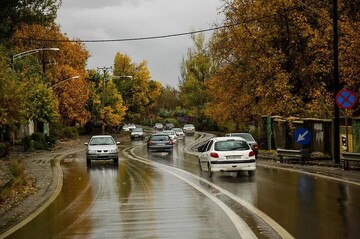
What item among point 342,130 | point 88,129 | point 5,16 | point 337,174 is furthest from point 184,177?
point 88,129

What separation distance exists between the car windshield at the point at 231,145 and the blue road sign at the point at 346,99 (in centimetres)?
451

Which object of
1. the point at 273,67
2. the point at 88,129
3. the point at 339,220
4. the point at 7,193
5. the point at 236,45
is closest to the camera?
the point at 339,220

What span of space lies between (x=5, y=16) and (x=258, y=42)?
21.5 metres

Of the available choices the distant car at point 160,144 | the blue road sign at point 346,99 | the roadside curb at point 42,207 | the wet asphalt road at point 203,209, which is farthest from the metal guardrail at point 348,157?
the distant car at point 160,144

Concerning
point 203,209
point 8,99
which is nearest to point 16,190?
point 8,99

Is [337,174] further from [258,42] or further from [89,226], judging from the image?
[258,42]

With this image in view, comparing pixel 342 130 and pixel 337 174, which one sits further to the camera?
pixel 342 130

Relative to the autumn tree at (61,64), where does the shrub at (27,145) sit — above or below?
below

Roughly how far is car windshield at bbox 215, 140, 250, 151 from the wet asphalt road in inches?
61.5

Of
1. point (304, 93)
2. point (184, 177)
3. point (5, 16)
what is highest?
point (5, 16)

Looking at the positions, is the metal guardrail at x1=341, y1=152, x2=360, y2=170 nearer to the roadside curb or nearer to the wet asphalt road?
the wet asphalt road

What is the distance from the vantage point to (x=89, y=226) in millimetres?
10062

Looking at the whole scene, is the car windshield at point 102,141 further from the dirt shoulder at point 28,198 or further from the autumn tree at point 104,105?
the autumn tree at point 104,105

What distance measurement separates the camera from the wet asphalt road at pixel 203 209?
9.21 m
